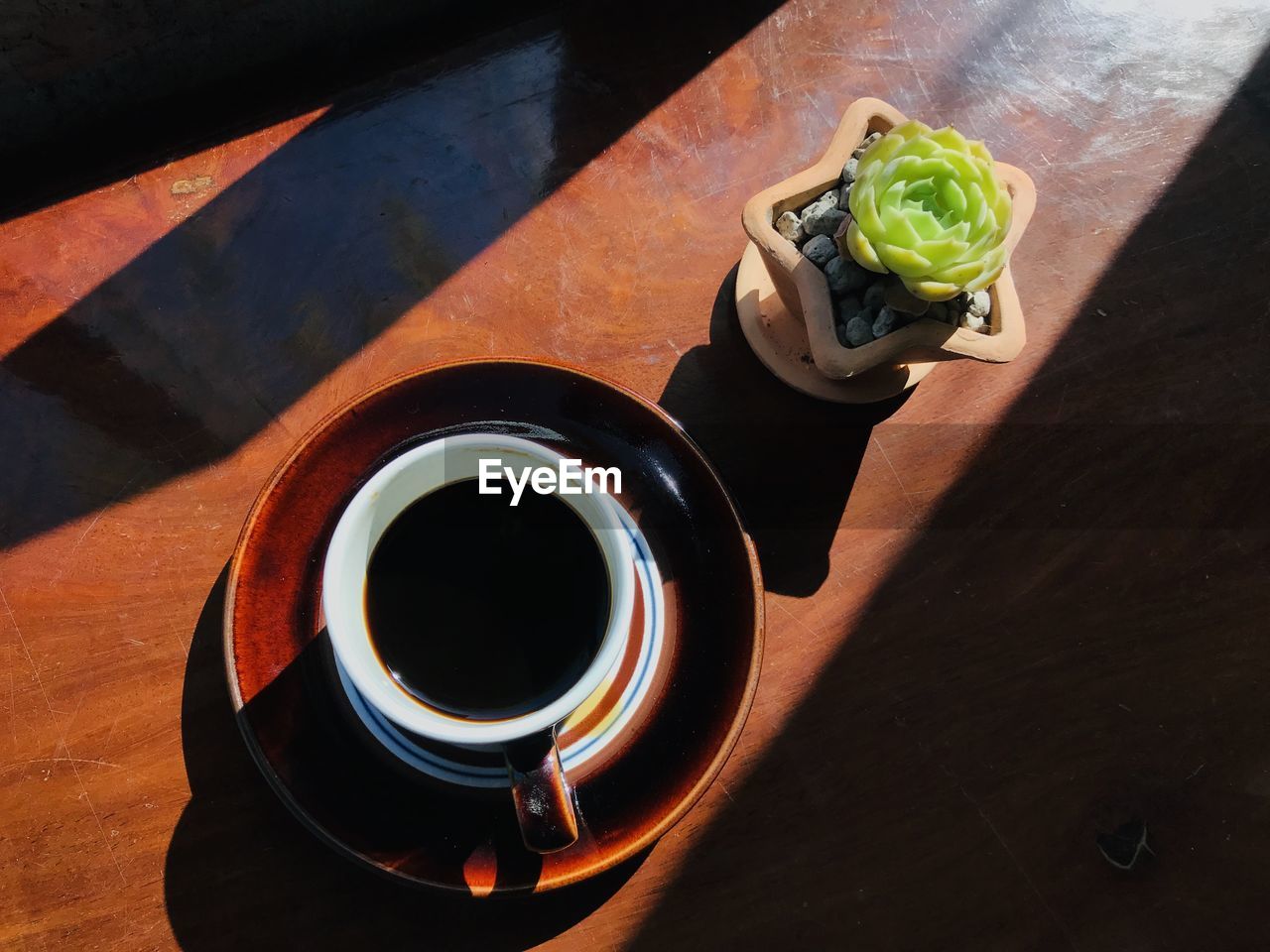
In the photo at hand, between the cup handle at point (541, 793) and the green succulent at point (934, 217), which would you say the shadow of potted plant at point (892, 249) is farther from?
the cup handle at point (541, 793)

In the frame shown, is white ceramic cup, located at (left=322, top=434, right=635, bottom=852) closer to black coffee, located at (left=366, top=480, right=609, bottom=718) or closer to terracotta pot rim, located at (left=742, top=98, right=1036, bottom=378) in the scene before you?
black coffee, located at (left=366, top=480, right=609, bottom=718)

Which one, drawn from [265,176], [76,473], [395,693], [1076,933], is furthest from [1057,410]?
[76,473]

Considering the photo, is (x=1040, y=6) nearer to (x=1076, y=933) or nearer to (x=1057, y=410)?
(x=1057, y=410)

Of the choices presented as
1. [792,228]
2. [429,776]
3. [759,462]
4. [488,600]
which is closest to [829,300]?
[792,228]

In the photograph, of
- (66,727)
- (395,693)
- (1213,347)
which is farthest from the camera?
(1213,347)

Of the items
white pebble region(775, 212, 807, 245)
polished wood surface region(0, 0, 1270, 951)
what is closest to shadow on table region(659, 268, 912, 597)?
polished wood surface region(0, 0, 1270, 951)
